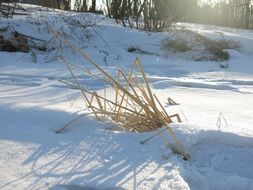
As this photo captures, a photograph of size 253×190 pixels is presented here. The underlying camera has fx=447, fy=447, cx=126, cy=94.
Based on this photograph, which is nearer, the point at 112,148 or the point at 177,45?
the point at 112,148

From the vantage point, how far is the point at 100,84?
3.16 meters

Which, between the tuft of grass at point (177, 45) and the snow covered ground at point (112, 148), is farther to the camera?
the tuft of grass at point (177, 45)

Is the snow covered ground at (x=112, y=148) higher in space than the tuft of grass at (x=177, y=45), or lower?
lower

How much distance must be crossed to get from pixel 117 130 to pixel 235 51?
4.37 meters

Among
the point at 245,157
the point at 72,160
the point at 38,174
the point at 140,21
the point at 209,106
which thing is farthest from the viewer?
the point at 140,21

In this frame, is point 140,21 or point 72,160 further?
point 140,21

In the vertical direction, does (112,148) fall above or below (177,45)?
below

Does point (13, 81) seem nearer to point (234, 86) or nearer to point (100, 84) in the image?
point (100, 84)

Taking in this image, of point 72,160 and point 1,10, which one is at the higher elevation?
point 1,10

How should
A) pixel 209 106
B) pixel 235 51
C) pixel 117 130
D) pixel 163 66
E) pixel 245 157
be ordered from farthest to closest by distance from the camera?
pixel 235 51 < pixel 163 66 < pixel 209 106 < pixel 117 130 < pixel 245 157

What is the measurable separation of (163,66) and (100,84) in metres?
1.43

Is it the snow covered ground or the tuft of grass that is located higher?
the tuft of grass

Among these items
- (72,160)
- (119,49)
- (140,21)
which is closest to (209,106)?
(72,160)

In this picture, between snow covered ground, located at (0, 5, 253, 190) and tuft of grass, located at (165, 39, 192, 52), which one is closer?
snow covered ground, located at (0, 5, 253, 190)
